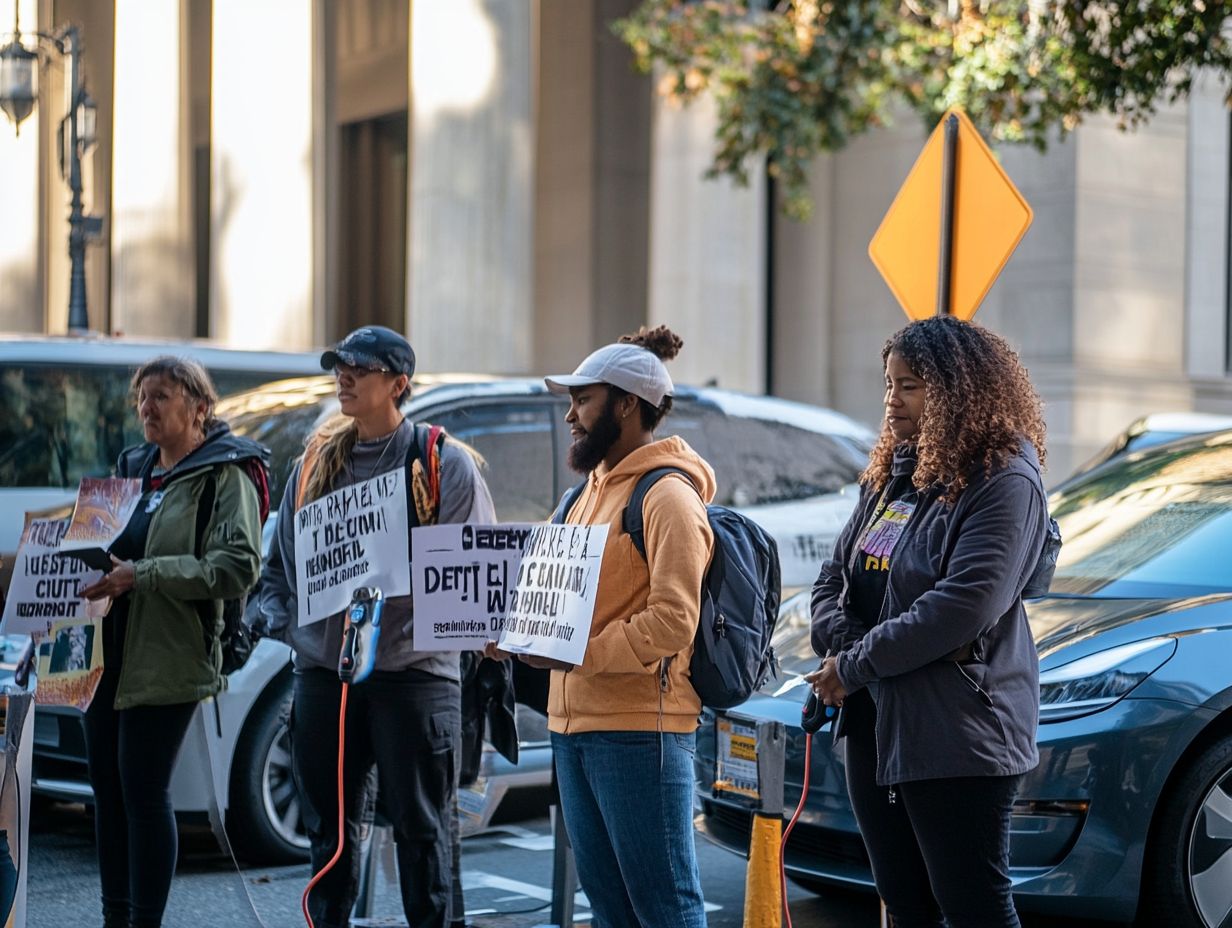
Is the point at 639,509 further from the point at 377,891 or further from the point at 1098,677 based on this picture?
the point at 377,891

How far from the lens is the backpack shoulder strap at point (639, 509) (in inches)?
Result: 165

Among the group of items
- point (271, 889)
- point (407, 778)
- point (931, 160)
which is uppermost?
point (931, 160)

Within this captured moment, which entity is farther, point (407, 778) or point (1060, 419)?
point (1060, 419)

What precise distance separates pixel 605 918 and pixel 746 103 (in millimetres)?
12616

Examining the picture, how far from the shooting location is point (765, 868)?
5.01 m

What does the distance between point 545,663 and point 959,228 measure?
12.5 ft

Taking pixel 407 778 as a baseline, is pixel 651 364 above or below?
above

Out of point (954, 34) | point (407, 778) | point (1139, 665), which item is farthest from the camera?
point (954, 34)

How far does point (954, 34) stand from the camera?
14.1 metres

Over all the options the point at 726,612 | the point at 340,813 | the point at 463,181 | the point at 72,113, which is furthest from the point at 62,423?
the point at 463,181

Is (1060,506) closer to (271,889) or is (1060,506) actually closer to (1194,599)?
(1194,599)

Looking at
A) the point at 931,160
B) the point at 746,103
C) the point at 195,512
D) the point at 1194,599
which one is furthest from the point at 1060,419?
the point at 195,512

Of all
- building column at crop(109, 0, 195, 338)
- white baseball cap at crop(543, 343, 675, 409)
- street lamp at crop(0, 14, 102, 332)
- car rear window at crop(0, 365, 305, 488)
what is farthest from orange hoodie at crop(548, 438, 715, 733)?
building column at crop(109, 0, 195, 338)

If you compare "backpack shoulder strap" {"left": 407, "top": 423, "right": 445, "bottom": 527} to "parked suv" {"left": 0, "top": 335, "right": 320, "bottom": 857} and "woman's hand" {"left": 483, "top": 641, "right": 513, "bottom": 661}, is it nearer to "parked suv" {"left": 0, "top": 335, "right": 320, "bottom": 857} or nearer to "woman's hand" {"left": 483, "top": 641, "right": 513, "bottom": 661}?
"woman's hand" {"left": 483, "top": 641, "right": 513, "bottom": 661}
